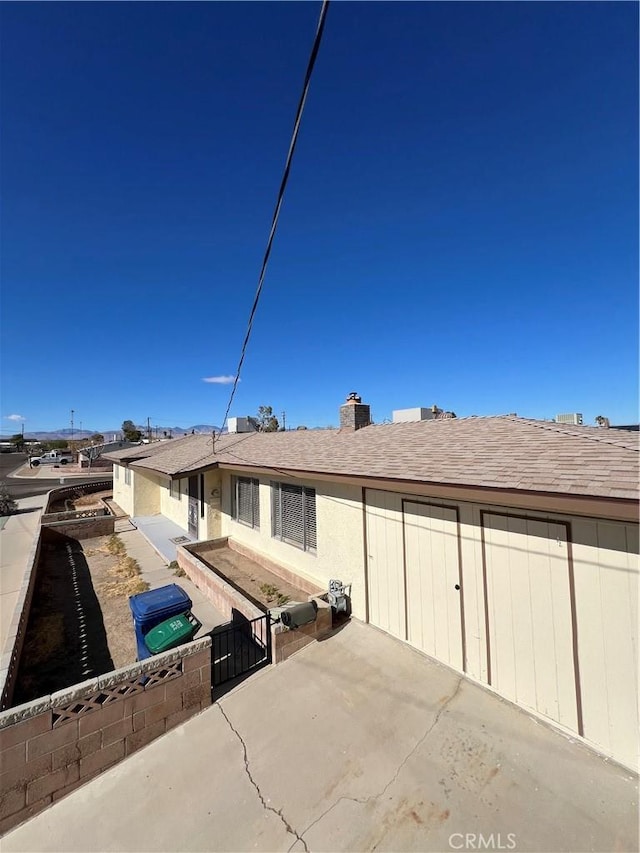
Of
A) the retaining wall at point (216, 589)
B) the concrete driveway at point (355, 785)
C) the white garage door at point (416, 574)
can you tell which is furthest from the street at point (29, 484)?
the white garage door at point (416, 574)

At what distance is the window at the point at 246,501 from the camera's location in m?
10.7

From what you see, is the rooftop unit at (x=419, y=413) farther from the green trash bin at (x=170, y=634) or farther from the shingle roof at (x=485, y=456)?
the green trash bin at (x=170, y=634)

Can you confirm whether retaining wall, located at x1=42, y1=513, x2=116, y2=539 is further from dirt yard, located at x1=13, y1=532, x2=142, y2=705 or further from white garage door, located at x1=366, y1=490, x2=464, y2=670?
white garage door, located at x1=366, y1=490, x2=464, y2=670

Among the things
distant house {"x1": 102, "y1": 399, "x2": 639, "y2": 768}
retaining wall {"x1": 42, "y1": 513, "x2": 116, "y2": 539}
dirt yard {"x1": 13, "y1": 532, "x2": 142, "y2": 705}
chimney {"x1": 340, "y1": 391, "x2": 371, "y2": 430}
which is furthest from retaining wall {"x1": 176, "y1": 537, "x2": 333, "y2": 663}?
retaining wall {"x1": 42, "y1": 513, "x2": 116, "y2": 539}

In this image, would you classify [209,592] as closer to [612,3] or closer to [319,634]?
[319,634]

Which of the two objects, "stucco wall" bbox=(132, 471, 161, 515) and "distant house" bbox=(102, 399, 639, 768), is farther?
"stucco wall" bbox=(132, 471, 161, 515)

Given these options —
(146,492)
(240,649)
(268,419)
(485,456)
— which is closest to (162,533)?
(146,492)

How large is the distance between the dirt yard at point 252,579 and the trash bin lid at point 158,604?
200 centimetres

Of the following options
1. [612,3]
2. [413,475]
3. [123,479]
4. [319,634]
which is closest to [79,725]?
[319,634]

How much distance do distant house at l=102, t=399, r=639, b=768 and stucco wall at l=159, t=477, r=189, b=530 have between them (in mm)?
7736

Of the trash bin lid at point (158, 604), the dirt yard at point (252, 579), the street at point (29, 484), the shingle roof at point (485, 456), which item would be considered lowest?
the street at point (29, 484)

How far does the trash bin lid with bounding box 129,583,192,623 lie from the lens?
19.1 ft

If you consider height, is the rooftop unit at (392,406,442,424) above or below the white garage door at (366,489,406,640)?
above

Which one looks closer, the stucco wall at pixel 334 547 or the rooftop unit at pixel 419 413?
the stucco wall at pixel 334 547
